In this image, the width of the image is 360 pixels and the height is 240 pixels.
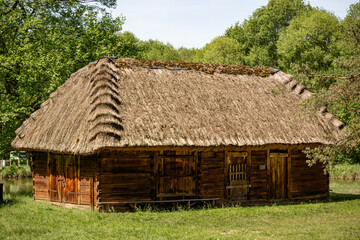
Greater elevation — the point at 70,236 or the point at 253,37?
the point at 253,37

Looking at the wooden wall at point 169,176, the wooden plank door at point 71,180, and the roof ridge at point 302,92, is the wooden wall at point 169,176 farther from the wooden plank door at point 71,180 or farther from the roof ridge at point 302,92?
the roof ridge at point 302,92

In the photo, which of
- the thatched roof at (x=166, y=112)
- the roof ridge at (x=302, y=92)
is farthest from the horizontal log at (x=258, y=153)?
the roof ridge at (x=302, y=92)

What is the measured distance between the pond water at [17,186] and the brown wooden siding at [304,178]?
13268mm

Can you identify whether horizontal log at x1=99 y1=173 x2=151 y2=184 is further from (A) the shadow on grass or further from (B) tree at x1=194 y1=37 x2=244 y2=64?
(B) tree at x1=194 y1=37 x2=244 y2=64

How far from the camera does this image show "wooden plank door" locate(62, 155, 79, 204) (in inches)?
615

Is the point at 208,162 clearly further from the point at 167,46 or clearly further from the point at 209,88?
the point at 167,46

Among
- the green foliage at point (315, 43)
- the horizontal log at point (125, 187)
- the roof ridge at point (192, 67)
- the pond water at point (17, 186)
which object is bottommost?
the pond water at point (17, 186)

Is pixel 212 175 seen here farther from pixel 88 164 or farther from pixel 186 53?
pixel 186 53

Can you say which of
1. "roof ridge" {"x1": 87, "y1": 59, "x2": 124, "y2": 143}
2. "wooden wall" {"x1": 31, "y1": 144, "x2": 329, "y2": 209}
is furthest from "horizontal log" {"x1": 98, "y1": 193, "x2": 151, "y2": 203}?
"roof ridge" {"x1": 87, "y1": 59, "x2": 124, "y2": 143}

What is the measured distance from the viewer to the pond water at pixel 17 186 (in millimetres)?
22906

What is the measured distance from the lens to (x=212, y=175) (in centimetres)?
1652

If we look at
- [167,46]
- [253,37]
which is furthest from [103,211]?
[167,46]

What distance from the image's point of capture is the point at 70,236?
10438 mm

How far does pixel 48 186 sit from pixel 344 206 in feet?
38.1
